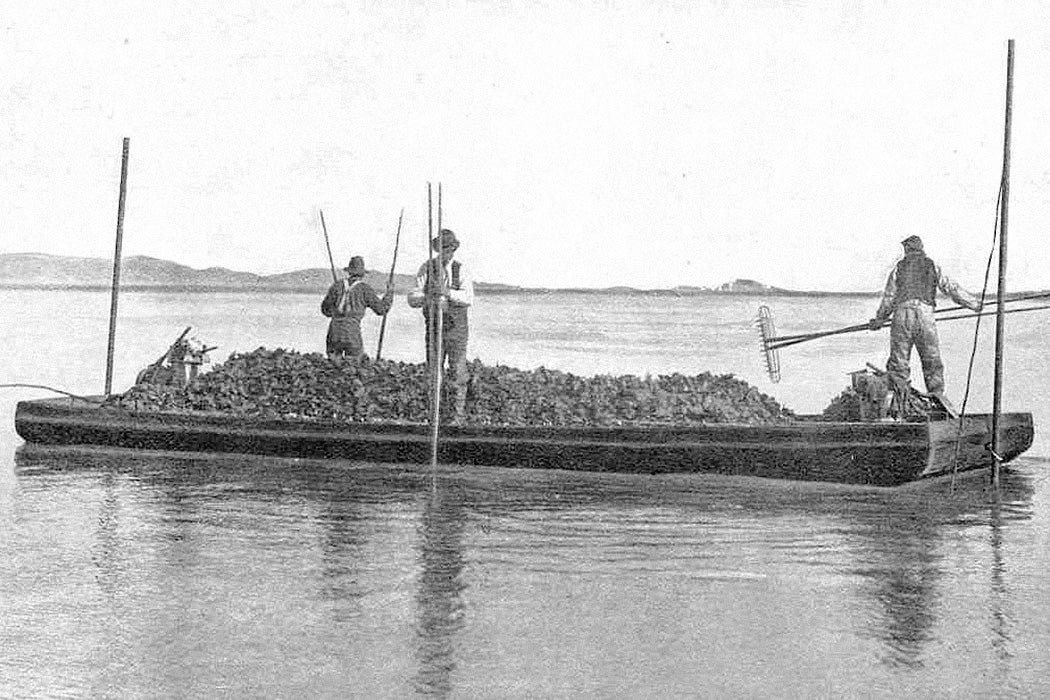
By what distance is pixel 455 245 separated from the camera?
12.4 m

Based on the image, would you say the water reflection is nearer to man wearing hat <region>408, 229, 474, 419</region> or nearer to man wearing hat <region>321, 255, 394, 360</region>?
man wearing hat <region>408, 229, 474, 419</region>

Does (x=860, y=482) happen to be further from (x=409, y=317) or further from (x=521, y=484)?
(x=409, y=317)

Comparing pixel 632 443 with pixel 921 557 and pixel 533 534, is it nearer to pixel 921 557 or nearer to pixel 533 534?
pixel 533 534

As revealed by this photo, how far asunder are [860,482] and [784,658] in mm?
5822

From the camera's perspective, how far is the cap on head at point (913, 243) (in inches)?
488

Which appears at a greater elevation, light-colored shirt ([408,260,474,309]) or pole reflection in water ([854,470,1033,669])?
light-colored shirt ([408,260,474,309])

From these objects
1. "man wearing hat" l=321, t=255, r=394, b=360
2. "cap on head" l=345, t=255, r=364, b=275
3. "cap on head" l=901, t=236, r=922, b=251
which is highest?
"cap on head" l=901, t=236, r=922, b=251

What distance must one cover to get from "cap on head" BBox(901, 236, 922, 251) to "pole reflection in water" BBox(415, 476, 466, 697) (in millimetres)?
4461

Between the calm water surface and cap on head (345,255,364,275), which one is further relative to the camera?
cap on head (345,255,364,275)

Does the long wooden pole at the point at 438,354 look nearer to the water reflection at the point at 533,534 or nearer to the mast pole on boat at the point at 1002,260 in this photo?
the water reflection at the point at 533,534

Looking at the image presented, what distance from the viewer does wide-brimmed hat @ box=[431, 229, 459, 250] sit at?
12289 millimetres

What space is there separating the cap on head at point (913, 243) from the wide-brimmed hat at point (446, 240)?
12.6 ft

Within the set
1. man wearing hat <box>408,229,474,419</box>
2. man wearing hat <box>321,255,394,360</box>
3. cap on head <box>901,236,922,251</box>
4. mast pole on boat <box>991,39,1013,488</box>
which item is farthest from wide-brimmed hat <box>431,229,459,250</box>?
mast pole on boat <box>991,39,1013,488</box>

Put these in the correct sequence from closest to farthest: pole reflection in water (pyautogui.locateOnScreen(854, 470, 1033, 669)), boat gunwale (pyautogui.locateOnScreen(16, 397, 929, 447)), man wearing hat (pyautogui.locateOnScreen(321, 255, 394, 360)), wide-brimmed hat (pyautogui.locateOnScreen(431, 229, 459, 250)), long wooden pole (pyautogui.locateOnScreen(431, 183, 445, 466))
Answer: pole reflection in water (pyautogui.locateOnScreen(854, 470, 1033, 669)) < boat gunwale (pyautogui.locateOnScreen(16, 397, 929, 447)) < long wooden pole (pyautogui.locateOnScreen(431, 183, 445, 466)) < wide-brimmed hat (pyautogui.locateOnScreen(431, 229, 459, 250)) < man wearing hat (pyautogui.locateOnScreen(321, 255, 394, 360))
